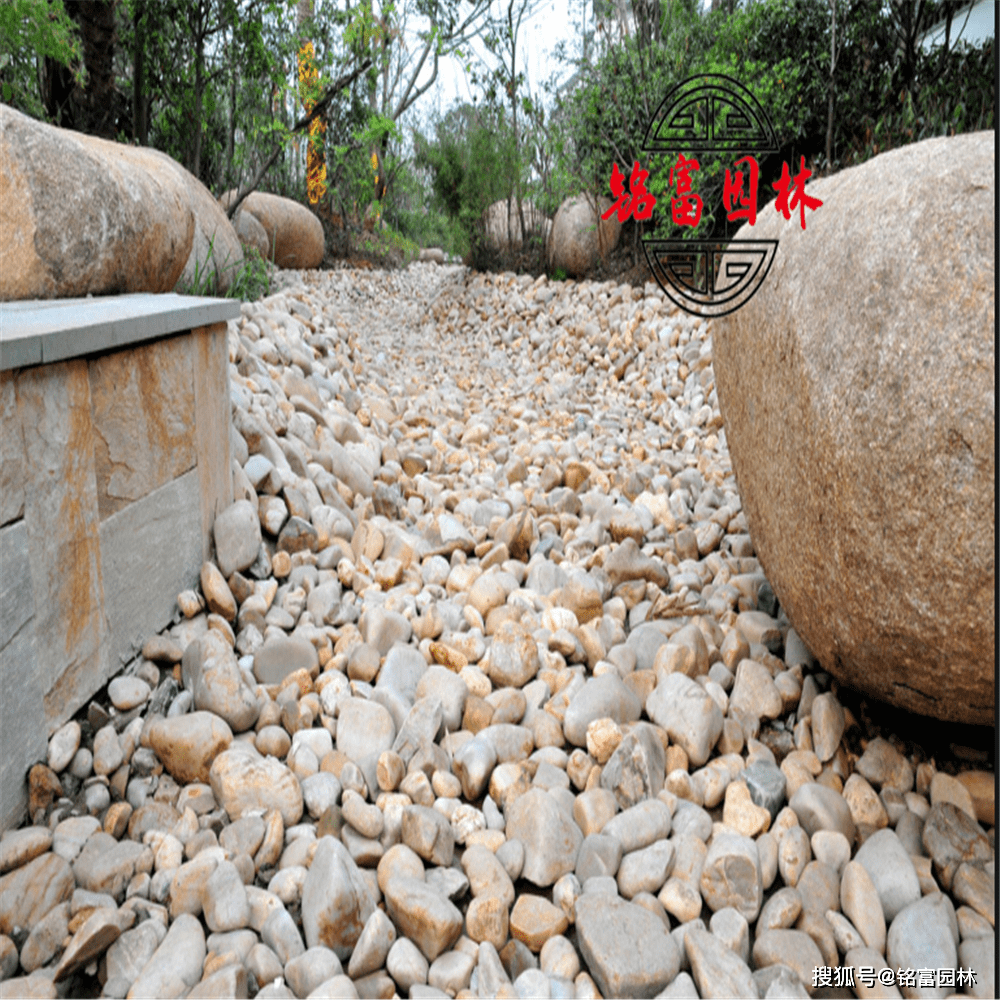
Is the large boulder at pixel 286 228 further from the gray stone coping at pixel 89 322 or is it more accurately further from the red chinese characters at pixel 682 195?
A: the gray stone coping at pixel 89 322

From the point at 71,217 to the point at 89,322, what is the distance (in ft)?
2.48

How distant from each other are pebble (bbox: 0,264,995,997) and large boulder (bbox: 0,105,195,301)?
59 cm

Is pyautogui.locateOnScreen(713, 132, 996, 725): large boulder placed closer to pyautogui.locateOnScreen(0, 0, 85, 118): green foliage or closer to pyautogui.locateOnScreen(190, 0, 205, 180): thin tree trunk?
pyautogui.locateOnScreen(0, 0, 85, 118): green foliage

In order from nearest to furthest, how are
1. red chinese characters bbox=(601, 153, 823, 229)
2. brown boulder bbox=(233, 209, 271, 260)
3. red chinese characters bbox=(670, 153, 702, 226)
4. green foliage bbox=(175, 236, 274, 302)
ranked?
→ 1. green foliage bbox=(175, 236, 274, 302)
2. red chinese characters bbox=(601, 153, 823, 229)
3. red chinese characters bbox=(670, 153, 702, 226)
4. brown boulder bbox=(233, 209, 271, 260)

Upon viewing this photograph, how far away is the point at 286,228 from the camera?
25.5 ft

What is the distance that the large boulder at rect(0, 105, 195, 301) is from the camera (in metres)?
2.09

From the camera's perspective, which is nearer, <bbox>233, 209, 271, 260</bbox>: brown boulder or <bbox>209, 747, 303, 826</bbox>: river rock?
<bbox>209, 747, 303, 826</bbox>: river rock

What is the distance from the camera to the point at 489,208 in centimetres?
750

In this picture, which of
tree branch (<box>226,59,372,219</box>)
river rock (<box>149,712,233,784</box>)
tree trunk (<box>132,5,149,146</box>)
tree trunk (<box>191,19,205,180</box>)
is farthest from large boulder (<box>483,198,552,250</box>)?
river rock (<box>149,712,233,784</box>)

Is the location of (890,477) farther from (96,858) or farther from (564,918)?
(96,858)

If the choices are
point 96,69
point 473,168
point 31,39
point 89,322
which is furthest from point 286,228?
point 89,322

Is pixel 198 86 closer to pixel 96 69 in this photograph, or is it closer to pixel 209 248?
pixel 96 69

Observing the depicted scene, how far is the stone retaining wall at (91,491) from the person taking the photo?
4.72ft

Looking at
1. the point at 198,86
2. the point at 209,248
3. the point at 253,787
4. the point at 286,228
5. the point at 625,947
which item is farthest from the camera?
the point at 286,228
